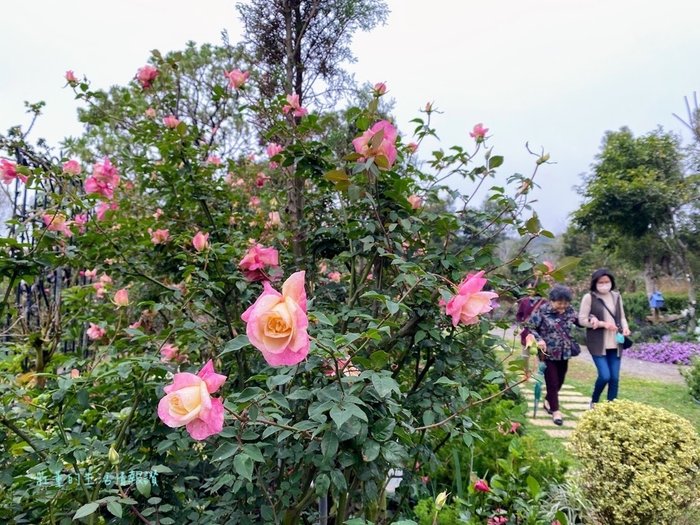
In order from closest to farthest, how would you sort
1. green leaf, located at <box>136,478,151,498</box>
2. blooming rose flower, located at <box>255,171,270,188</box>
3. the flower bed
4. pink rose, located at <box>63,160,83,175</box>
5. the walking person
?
green leaf, located at <box>136,478,151,498</box>
pink rose, located at <box>63,160,83,175</box>
blooming rose flower, located at <box>255,171,270,188</box>
the walking person
the flower bed

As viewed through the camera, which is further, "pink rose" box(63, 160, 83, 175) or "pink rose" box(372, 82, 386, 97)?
"pink rose" box(372, 82, 386, 97)

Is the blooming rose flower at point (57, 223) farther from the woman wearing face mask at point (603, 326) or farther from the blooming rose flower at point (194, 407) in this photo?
the woman wearing face mask at point (603, 326)

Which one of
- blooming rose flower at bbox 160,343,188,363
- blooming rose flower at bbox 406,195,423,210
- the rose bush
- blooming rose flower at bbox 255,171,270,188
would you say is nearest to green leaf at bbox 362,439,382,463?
the rose bush

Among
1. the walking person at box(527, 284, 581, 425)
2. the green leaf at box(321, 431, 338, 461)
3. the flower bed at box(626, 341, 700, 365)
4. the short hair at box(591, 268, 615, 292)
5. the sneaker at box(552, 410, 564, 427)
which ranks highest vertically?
the short hair at box(591, 268, 615, 292)

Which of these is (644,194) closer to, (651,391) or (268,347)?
(651,391)

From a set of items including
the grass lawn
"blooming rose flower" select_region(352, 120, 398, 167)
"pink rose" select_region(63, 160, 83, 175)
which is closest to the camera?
"blooming rose flower" select_region(352, 120, 398, 167)

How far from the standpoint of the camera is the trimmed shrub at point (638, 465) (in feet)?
5.05

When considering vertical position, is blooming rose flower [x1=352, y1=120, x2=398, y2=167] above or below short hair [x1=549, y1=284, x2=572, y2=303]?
above

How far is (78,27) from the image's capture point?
2.96 m

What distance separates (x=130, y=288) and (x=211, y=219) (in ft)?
4.32

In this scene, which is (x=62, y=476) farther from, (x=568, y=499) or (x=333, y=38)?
(x=333, y=38)

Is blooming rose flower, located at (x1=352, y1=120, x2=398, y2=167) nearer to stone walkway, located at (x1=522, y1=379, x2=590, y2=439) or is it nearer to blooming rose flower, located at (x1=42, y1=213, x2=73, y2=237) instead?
blooming rose flower, located at (x1=42, y1=213, x2=73, y2=237)

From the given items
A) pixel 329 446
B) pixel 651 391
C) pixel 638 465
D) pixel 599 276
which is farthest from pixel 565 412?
pixel 329 446

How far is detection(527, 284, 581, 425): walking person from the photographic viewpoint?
3.35 meters
